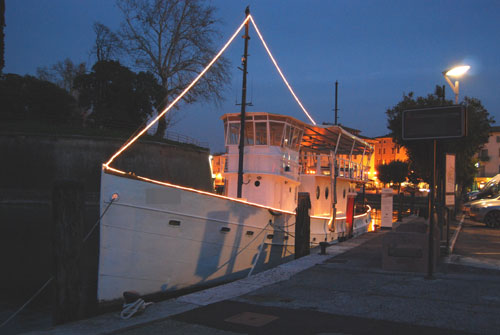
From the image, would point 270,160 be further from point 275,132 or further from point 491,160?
point 491,160

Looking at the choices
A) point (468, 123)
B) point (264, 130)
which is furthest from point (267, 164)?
point (468, 123)

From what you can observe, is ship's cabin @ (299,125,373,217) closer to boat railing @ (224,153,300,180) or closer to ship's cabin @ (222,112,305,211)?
ship's cabin @ (222,112,305,211)

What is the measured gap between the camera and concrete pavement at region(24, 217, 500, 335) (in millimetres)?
5074

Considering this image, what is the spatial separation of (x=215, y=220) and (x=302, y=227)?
3094 mm

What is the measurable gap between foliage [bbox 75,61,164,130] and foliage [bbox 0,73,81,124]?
1.76 metres

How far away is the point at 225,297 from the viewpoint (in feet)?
21.6

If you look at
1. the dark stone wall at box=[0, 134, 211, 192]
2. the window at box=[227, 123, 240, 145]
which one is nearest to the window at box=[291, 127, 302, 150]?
the window at box=[227, 123, 240, 145]

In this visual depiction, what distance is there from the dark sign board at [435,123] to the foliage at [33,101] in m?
31.2

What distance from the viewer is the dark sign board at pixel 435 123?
7.52m

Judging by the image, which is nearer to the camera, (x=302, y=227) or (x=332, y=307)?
(x=332, y=307)

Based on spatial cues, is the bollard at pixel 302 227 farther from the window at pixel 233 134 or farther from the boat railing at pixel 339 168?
the boat railing at pixel 339 168

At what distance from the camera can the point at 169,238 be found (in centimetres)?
854

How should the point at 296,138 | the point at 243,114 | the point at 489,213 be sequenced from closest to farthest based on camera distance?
1. the point at 243,114
2. the point at 296,138
3. the point at 489,213

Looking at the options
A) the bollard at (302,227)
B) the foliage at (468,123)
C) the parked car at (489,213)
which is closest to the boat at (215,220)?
the bollard at (302,227)
